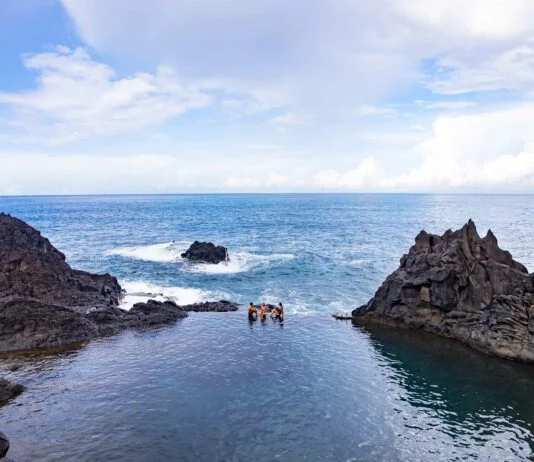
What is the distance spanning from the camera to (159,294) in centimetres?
6272

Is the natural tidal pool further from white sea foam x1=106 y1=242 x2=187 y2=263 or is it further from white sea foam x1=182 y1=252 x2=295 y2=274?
white sea foam x1=106 y1=242 x2=187 y2=263

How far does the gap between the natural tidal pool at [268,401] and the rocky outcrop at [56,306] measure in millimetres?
2709

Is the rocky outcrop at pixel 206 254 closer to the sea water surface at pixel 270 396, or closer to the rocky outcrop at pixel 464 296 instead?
the sea water surface at pixel 270 396

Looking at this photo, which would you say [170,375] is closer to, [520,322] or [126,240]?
[520,322]

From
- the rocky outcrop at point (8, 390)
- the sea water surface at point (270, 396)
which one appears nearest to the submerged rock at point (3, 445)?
the sea water surface at point (270, 396)

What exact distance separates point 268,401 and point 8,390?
18522mm

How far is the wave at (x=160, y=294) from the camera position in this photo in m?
60.3

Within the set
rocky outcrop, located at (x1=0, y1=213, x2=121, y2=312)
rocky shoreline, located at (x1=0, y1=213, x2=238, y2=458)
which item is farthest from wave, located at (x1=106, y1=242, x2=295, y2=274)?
rocky outcrop, located at (x1=0, y1=213, x2=121, y2=312)

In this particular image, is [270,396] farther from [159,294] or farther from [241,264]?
[241,264]

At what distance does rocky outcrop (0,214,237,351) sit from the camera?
4131cm

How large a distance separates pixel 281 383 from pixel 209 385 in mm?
5556

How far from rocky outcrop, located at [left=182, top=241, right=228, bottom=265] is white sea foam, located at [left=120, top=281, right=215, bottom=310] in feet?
61.8

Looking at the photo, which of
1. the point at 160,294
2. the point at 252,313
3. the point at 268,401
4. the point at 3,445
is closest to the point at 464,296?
the point at 252,313

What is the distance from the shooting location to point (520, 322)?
39344mm
